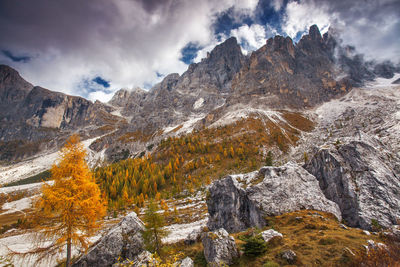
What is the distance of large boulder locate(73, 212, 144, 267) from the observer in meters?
16.4

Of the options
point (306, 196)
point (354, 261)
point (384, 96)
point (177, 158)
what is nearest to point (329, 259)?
point (354, 261)

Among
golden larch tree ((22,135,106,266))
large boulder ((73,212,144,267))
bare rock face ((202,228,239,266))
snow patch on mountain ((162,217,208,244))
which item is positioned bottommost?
snow patch on mountain ((162,217,208,244))

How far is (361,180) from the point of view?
850 inches

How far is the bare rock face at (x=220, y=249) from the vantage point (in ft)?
38.6

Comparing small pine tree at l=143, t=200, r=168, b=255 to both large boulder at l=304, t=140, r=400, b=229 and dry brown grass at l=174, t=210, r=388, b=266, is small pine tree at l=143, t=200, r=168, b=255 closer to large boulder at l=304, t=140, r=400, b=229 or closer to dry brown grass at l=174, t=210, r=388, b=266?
dry brown grass at l=174, t=210, r=388, b=266

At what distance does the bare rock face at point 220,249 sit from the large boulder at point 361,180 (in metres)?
16.0

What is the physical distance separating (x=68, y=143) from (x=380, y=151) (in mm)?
40759

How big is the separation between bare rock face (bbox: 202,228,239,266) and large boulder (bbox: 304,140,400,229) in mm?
15955

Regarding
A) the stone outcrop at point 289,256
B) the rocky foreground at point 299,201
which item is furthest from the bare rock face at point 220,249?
the stone outcrop at point 289,256

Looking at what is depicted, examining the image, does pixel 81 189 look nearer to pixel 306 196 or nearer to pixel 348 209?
pixel 306 196

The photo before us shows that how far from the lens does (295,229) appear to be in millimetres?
15836

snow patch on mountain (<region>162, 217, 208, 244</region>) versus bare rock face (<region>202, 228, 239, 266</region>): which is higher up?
bare rock face (<region>202, 228, 239, 266</region>)

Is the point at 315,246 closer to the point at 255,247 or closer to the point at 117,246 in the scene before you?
the point at 255,247

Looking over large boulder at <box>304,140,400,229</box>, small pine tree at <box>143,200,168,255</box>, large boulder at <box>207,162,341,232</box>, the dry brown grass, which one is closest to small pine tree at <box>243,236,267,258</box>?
the dry brown grass
